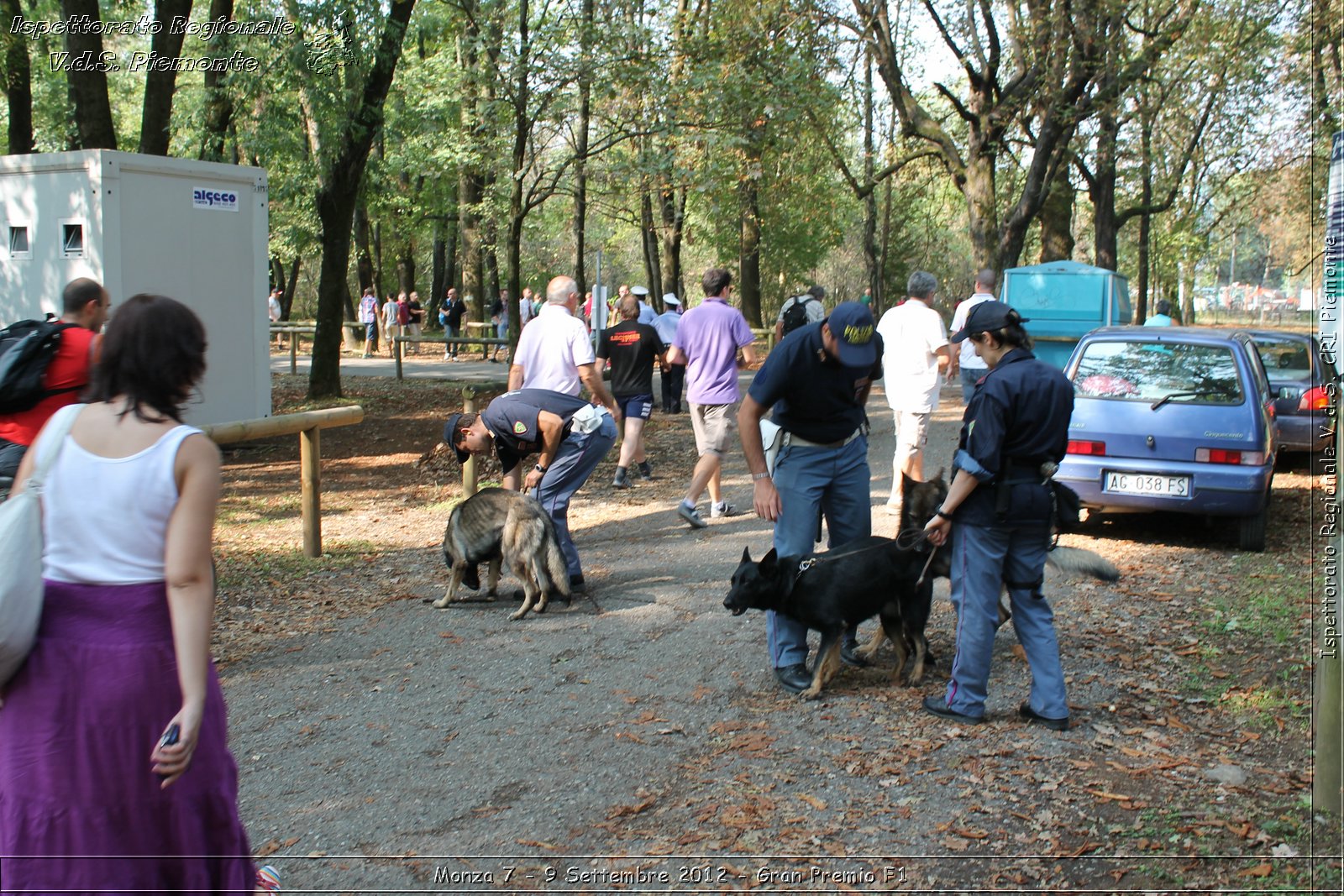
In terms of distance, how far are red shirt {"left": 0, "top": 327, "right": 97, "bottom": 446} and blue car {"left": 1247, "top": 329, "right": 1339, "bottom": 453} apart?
453 inches

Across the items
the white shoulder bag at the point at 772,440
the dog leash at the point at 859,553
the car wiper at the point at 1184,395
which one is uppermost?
the car wiper at the point at 1184,395

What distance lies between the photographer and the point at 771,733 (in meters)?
5.27

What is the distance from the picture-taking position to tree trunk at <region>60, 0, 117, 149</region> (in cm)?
1334

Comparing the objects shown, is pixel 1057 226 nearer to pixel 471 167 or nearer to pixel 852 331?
pixel 471 167

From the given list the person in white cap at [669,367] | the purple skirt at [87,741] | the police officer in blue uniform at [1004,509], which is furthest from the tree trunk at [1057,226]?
the purple skirt at [87,741]

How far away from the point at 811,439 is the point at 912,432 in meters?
4.14

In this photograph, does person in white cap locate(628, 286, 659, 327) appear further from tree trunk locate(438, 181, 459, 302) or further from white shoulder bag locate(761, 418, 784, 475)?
tree trunk locate(438, 181, 459, 302)

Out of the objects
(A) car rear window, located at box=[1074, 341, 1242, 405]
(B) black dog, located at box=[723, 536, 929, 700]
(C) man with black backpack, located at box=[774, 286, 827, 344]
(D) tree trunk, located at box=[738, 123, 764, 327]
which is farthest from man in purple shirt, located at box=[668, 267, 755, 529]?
(D) tree trunk, located at box=[738, 123, 764, 327]

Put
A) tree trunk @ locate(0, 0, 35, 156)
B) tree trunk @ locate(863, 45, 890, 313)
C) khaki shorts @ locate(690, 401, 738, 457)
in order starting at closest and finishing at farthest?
khaki shorts @ locate(690, 401, 738, 457) < tree trunk @ locate(0, 0, 35, 156) < tree trunk @ locate(863, 45, 890, 313)

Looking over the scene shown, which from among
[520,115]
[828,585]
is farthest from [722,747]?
[520,115]

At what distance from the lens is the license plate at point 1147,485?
9172 millimetres

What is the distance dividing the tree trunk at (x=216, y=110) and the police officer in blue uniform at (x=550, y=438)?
9768mm

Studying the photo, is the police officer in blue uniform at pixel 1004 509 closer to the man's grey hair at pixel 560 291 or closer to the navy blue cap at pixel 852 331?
the navy blue cap at pixel 852 331

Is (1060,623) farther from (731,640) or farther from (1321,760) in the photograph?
(1321,760)
